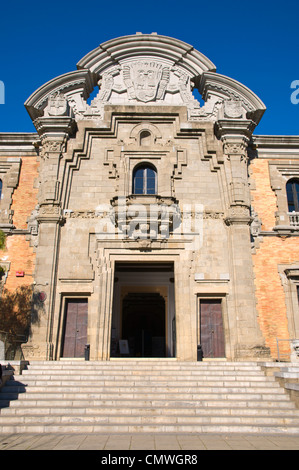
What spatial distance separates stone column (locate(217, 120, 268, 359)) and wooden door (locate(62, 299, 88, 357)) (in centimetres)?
628

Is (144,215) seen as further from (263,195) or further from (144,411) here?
(144,411)

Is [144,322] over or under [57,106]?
under

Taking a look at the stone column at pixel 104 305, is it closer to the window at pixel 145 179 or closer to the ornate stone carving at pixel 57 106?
the window at pixel 145 179

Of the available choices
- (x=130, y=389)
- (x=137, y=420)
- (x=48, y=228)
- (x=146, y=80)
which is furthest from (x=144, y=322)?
(x=137, y=420)

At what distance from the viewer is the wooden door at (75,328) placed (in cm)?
1547

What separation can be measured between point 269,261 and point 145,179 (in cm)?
706

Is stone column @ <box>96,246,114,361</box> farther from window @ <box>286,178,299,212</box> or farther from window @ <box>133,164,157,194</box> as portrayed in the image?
window @ <box>286,178,299,212</box>

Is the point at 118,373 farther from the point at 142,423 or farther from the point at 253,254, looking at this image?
the point at 253,254

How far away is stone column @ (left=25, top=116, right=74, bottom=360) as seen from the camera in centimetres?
1491

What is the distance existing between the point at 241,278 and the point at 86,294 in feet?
22.1

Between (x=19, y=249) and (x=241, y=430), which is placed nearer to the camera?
(x=241, y=430)

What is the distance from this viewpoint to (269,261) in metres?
17.1

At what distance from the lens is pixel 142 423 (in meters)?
8.83
